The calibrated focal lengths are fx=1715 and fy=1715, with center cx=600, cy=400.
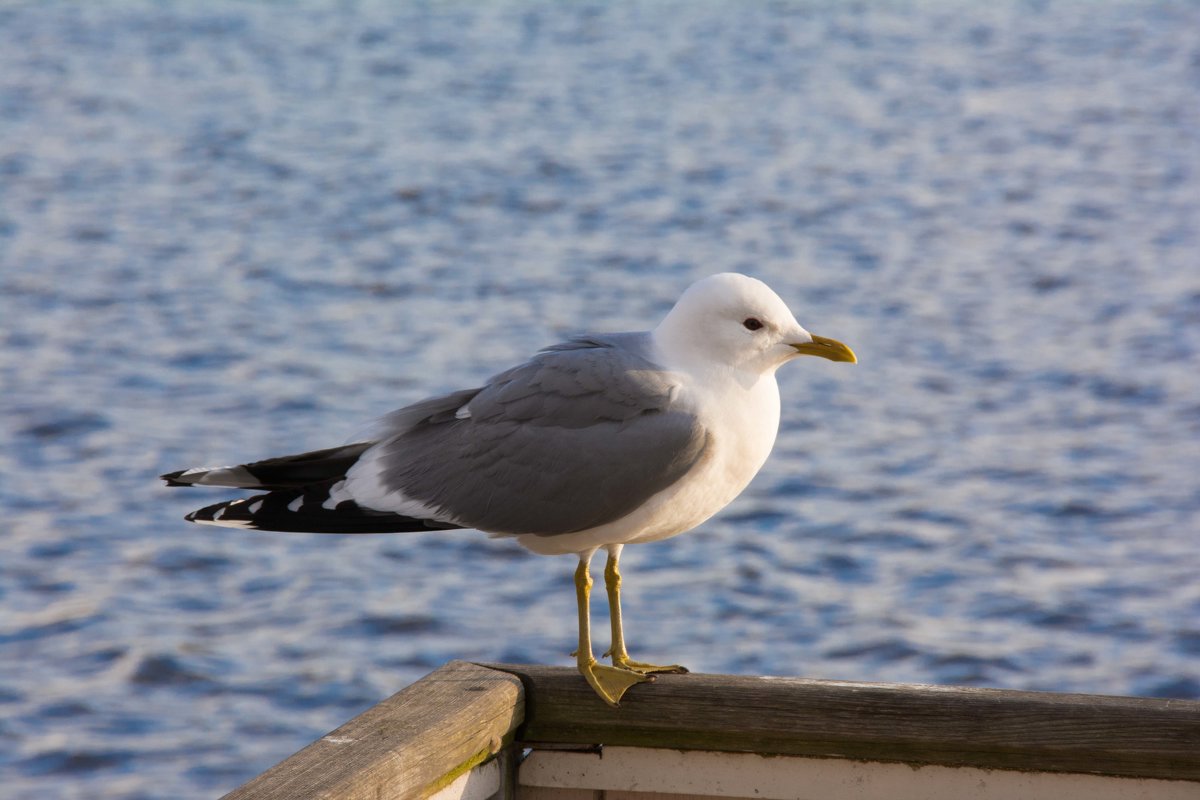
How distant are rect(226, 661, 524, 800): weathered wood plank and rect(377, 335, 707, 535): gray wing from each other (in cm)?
40

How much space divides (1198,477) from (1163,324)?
2.24 metres

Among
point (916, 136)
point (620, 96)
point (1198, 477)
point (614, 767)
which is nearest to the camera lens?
point (614, 767)

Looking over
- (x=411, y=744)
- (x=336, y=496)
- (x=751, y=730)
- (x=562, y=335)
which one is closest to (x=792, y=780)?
(x=751, y=730)

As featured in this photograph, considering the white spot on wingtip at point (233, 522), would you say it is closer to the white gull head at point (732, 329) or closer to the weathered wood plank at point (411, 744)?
the weathered wood plank at point (411, 744)

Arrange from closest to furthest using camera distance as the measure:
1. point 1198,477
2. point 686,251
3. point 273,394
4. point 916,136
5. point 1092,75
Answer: point 1198,477 < point 273,394 < point 686,251 < point 916,136 < point 1092,75

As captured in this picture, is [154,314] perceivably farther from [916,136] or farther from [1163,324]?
[916,136]

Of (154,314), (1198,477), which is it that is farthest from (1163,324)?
(154,314)

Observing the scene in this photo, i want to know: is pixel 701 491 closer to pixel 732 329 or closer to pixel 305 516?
pixel 732 329

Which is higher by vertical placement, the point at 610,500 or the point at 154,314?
the point at 610,500

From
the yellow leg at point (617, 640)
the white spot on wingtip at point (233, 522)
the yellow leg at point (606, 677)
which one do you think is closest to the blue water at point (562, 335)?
the white spot on wingtip at point (233, 522)

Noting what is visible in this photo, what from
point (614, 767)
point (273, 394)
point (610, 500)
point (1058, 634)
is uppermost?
point (610, 500)

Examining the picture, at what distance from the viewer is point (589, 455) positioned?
10.3ft

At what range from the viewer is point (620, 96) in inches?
635

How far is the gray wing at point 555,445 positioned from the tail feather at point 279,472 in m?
0.09
